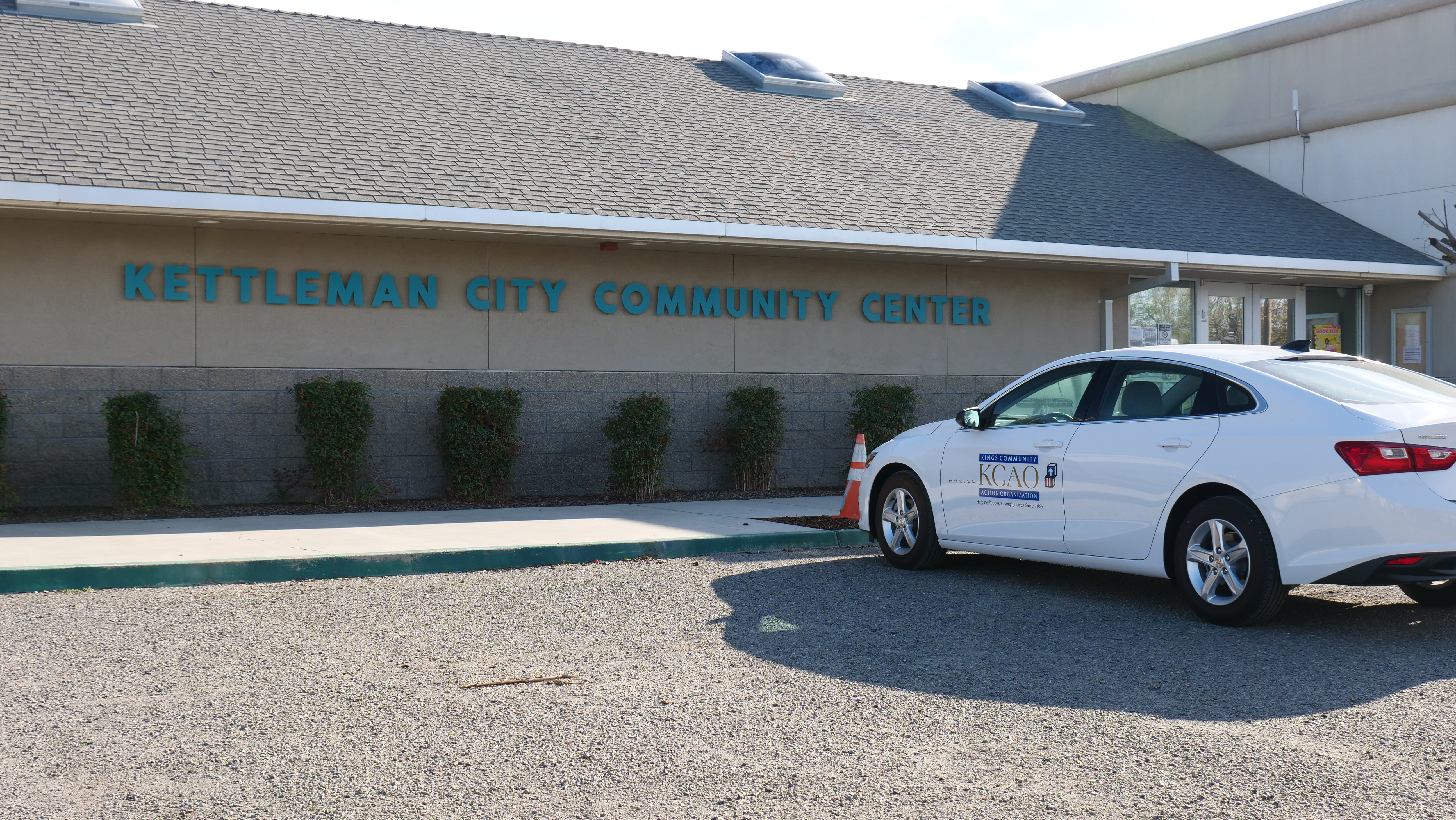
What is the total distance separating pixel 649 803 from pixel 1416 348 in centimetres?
1840

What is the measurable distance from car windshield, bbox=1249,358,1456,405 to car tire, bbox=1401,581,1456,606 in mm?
1116

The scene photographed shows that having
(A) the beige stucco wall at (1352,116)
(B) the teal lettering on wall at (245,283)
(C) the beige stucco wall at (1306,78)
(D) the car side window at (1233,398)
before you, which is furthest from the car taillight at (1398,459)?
(C) the beige stucco wall at (1306,78)

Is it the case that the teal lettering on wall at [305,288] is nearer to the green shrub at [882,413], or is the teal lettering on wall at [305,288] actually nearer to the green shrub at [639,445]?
the green shrub at [639,445]

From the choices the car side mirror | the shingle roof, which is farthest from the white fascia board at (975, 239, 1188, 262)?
the car side mirror

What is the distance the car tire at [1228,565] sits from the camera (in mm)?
6691

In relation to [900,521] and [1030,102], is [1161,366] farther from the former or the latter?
[1030,102]

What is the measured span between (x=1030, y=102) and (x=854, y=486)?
1272cm

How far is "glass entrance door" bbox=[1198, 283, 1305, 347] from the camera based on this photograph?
60.1 feet

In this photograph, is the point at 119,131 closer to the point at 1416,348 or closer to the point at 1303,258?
the point at 1303,258

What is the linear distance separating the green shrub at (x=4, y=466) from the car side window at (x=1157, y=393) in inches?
368

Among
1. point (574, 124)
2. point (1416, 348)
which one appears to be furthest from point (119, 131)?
point (1416, 348)

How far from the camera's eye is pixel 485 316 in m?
14.1

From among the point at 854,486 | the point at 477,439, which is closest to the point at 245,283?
the point at 477,439

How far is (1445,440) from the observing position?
250 inches
